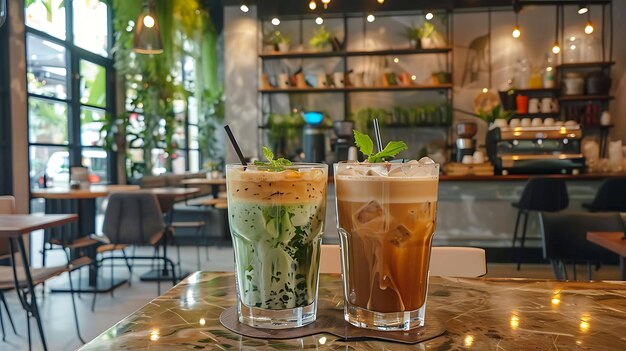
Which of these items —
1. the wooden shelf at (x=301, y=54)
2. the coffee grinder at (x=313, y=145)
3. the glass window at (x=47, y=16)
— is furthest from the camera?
the wooden shelf at (x=301, y=54)

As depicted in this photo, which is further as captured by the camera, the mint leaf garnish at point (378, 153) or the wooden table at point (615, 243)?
the wooden table at point (615, 243)

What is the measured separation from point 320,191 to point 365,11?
691cm

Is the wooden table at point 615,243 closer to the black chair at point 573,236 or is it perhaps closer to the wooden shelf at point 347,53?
the black chair at point 573,236

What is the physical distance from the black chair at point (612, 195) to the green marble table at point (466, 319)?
4361 millimetres

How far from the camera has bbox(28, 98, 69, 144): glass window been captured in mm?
5297

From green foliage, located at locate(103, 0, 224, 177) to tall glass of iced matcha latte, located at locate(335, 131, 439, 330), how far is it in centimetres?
661

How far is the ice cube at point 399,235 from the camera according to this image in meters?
0.74

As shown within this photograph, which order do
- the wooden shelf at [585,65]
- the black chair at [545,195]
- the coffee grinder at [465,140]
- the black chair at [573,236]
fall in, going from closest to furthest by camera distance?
the black chair at [573,236], the black chair at [545,195], the coffee grinder at [465,140], the wooden shelf at [585,65]

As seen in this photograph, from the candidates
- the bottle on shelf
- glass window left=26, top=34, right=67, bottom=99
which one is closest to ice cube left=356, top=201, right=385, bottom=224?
glass window left=26, top=34, right=67, bottom=99

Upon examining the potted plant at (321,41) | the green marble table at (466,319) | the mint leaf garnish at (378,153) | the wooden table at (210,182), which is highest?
the potted plant at (321,41)

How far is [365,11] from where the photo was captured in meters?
7.24

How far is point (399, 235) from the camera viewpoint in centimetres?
75

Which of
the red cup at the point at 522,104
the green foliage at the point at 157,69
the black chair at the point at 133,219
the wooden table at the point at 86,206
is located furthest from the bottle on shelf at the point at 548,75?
the black chair at the point at 133,219

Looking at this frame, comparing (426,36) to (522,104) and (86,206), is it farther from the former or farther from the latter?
(86,206)
